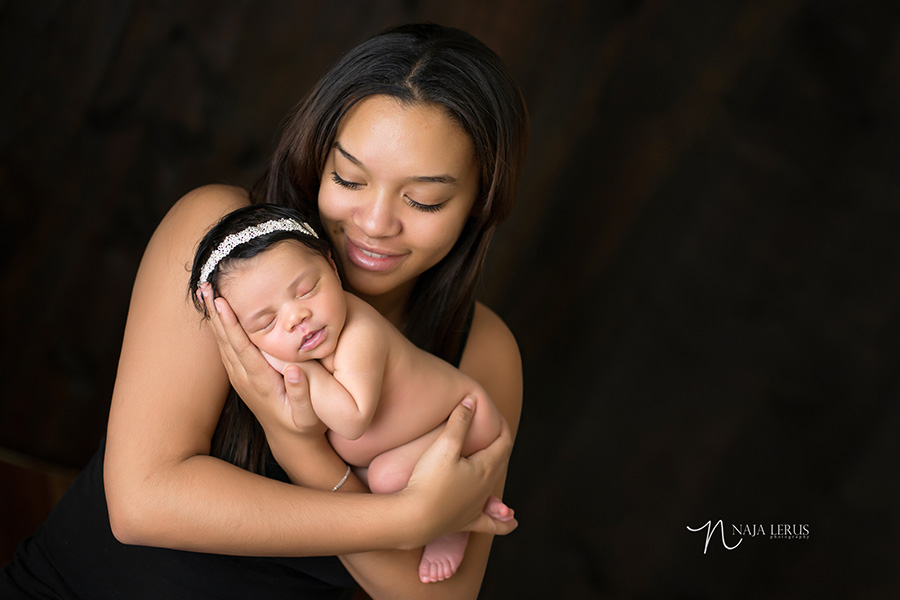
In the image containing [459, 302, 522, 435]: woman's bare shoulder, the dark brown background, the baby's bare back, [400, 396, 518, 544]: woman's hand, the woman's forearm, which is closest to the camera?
the woman's forearm

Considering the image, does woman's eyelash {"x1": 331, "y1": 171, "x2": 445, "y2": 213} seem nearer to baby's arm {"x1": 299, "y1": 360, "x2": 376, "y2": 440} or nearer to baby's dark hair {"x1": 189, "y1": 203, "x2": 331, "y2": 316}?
baby's dark hair {"x1": 189, "y1": 203, "x2": 331, "y2": 316}

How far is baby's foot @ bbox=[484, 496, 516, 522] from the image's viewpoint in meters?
1.67

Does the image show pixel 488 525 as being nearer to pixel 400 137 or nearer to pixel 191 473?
pixel 191 473

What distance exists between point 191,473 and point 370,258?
0.56m

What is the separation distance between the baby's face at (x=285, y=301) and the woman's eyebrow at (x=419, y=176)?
0.20 metres

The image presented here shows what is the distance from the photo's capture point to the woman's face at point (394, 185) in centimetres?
152

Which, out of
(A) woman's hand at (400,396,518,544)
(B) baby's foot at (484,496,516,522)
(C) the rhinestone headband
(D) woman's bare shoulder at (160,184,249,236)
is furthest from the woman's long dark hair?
(B) baby's foot at (484,496,516,522)

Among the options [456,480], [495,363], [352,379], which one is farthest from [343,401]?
[495,363]

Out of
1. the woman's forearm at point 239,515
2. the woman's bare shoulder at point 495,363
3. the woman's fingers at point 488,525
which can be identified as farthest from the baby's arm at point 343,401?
the woman's bare shoulder at point 495,363

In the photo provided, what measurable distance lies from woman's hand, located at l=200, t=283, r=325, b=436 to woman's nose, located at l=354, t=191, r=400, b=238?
318 mm

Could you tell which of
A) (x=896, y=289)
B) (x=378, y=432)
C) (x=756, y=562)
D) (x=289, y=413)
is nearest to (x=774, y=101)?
(x=896, y=289)

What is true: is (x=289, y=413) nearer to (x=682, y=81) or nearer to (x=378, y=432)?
(x=378, y=432)

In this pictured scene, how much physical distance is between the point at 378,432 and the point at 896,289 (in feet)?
5.28

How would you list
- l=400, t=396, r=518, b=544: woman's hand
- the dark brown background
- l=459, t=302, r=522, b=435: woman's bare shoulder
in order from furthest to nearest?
1. the dark brown background
2. l=459, t=302, r=522, b=435: woman's bare shoulder
3. l=400, t=396, r=518, b=544: woman's hand
